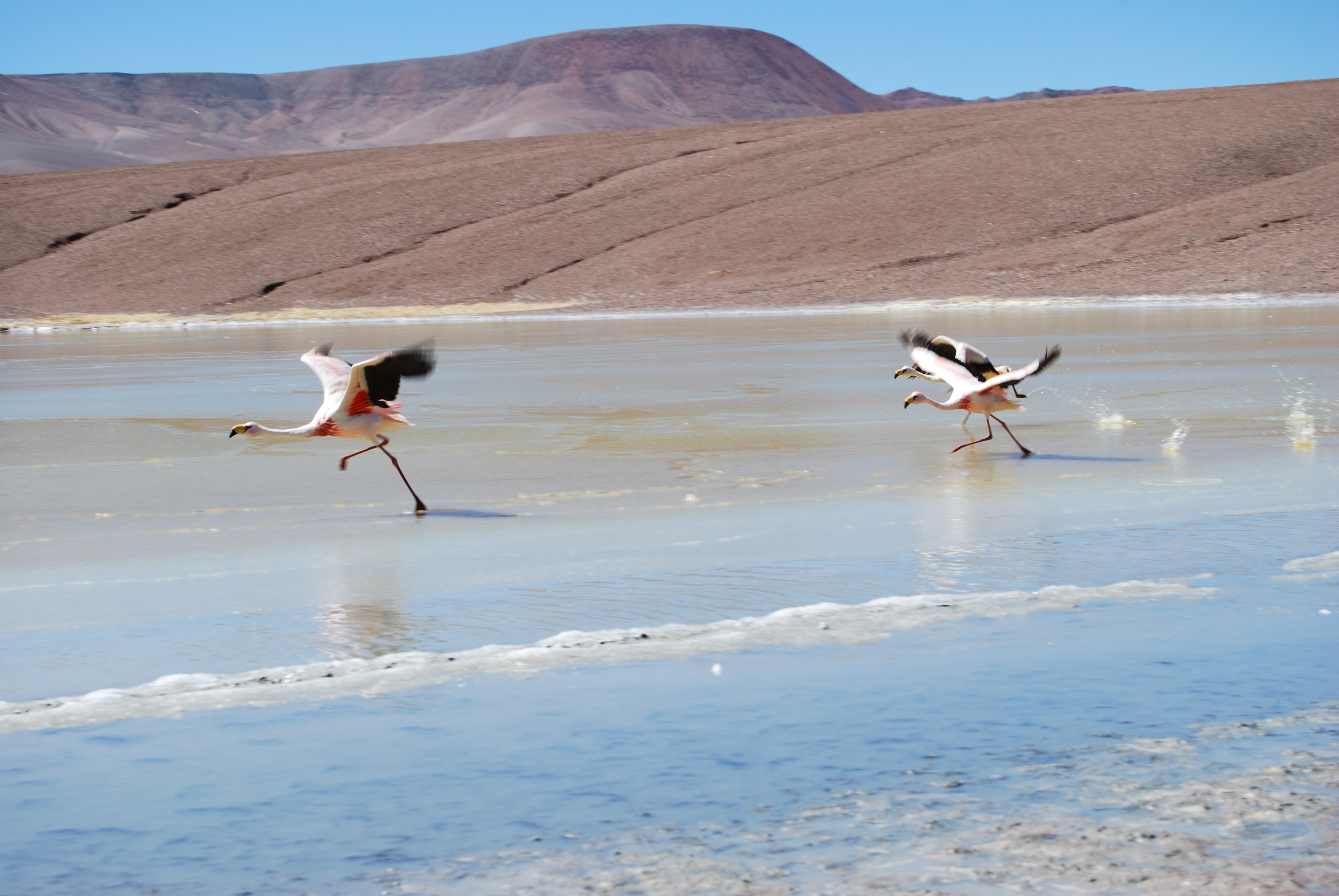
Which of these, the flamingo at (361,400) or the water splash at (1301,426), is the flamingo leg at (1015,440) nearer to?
the water splash at (1301,426)

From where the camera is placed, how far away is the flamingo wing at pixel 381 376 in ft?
23.4

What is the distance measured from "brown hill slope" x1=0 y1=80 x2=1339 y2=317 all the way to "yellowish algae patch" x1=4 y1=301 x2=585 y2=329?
8.63 ft

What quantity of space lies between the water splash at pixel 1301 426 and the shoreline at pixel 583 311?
2303 cm

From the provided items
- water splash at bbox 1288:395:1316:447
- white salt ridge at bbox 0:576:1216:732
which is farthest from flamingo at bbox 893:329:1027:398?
white salt ridge at bbox 0:576:1216:732

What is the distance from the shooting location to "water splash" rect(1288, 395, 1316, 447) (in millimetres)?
9289

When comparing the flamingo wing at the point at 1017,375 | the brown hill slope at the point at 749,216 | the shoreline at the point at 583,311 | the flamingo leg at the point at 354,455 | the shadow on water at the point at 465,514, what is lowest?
the shadow on water at the point at 465,514

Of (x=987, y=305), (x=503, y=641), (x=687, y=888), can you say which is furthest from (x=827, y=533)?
(x=987, y=305)

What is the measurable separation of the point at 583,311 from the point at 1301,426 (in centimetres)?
3569

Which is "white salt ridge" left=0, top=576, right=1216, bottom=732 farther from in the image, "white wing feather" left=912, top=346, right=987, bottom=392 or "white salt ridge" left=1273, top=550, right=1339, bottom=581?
"white wing feather" left=912, top=346, right=987, bottom=392

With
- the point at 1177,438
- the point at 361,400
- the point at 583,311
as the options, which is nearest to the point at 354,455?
the point at 361,400

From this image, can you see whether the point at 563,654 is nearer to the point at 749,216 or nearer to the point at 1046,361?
the point at 1046,361

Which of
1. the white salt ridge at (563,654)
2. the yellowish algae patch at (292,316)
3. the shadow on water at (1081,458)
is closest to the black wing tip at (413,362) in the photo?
the white salt ridge at (563,654)

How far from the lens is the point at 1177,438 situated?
9.73 m

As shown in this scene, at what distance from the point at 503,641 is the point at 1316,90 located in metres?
70.7
